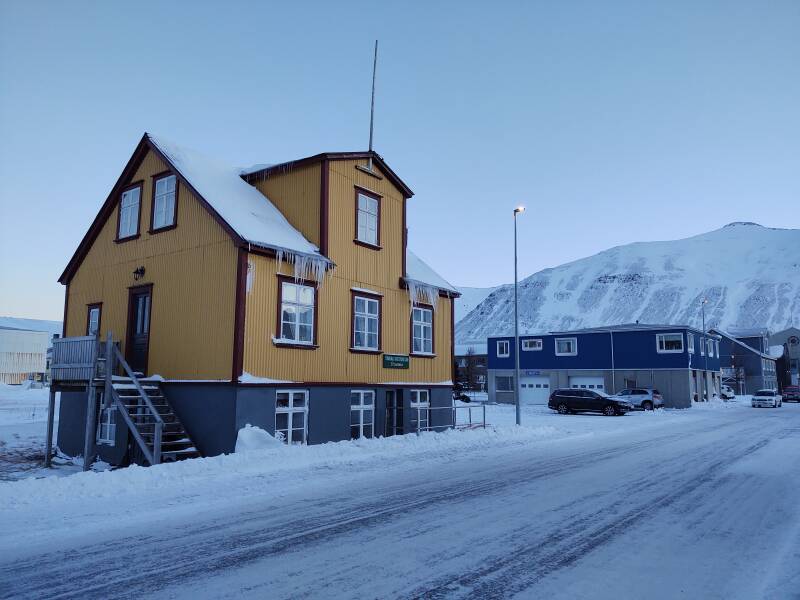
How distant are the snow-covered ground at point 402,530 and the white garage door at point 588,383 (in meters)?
38.5

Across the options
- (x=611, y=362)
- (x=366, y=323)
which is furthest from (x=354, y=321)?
(x=611, y=362)

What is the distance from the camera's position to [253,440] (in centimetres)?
1527

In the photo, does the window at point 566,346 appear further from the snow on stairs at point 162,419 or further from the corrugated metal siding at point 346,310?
the snow on stairs at point 162,419

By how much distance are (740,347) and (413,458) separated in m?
84.2

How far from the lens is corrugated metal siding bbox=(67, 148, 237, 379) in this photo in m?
16.3

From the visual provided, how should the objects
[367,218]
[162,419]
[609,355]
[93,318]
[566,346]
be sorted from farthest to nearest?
[566,346] < [609,355] < [93,318] < [367,218] < [162,419]

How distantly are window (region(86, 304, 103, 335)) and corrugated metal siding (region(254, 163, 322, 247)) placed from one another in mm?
7074

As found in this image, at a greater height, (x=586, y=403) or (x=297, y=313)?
(x=297, y=313)

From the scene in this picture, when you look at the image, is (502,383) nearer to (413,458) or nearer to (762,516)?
(413,458)

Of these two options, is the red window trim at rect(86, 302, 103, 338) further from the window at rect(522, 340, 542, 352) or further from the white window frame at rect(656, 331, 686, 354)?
the white window frame at rect(656, 331, 686, 354)

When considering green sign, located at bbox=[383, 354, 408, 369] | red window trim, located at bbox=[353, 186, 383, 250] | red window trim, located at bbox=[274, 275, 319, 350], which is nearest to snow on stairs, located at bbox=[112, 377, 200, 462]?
red window trim, located at bbox=[274, 275, 319, 350]

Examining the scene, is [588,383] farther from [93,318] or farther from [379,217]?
[93,318]

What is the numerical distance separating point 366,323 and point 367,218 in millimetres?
3662

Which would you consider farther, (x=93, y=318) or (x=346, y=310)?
(x=93, y=318)
